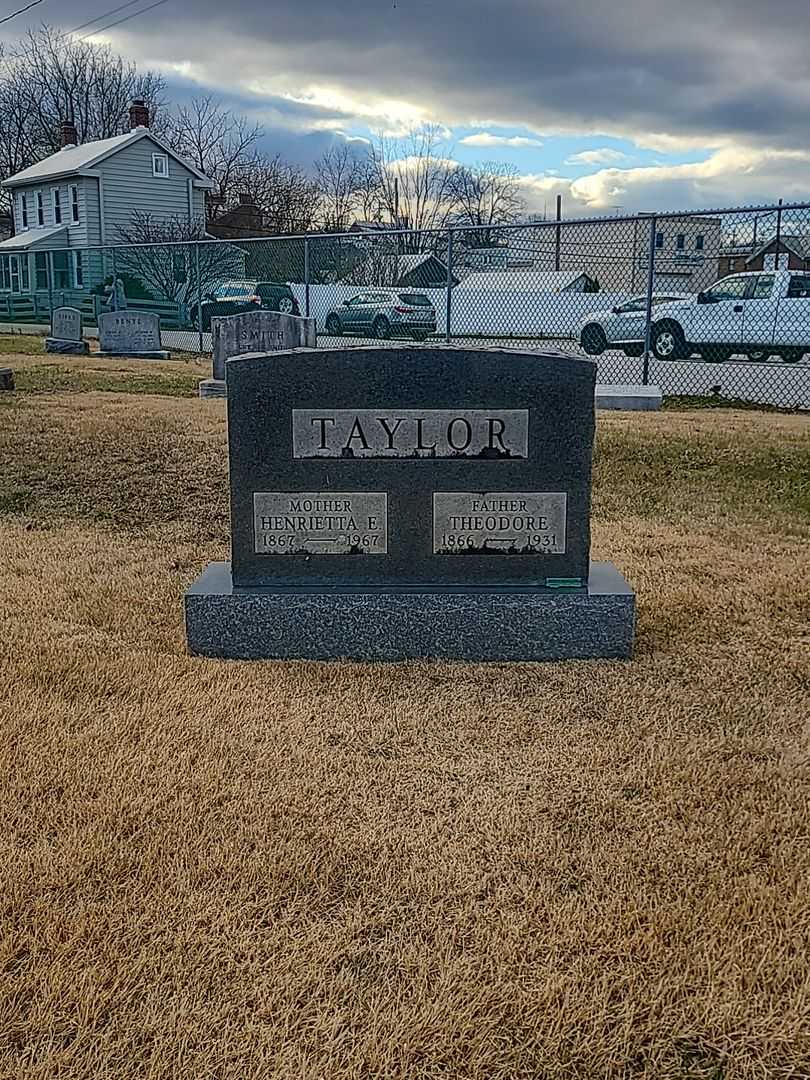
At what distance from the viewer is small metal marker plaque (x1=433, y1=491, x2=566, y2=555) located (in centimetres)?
357

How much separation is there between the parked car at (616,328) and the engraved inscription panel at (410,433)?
42.3 ft

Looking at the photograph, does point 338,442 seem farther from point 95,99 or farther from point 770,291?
point 95,99

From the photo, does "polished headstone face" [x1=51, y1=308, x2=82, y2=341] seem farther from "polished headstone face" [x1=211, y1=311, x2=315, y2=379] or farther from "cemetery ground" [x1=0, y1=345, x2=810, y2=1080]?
"cemetery ground" [x1=0, y1=345, x2=810, y2=1080]

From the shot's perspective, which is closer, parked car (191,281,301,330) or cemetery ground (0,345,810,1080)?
cemetery ground (0,345,810,1080)

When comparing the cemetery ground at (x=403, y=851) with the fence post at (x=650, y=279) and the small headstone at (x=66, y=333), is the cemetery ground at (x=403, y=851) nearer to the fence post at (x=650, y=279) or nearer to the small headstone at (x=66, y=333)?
the fence post at (x=650, y=279)

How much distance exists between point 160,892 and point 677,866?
118 centimetres

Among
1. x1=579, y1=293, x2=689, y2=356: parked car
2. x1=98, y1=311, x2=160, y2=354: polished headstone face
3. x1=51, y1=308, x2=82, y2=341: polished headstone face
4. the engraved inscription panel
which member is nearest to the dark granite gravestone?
the engraved inscription panel

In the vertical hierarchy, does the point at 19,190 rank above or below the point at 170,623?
above

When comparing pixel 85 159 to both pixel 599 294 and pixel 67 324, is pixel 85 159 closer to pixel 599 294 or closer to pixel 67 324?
pixel 67 324

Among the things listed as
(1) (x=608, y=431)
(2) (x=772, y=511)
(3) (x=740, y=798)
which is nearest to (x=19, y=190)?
(1) (x=608, y=431)

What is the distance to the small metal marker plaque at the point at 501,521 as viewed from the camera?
357 cm

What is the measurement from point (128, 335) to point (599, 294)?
923 centimetres

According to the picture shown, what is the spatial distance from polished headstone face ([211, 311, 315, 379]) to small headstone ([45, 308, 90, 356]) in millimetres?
7291

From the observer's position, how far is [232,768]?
8.97 ft
